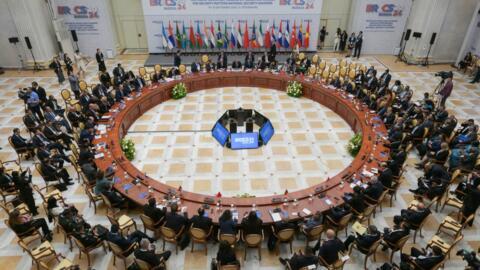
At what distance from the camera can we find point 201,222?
22.6 ft

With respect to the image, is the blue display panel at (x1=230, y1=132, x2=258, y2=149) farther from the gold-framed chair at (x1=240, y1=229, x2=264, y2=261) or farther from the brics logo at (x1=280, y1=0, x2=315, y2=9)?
the brics logo at (x1=280, y1=0, x2=315, y2=9)

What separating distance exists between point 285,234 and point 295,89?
30.0 feet

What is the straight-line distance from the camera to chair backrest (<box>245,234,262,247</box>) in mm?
6758

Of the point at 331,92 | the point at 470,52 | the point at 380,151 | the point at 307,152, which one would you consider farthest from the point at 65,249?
the point at 470,52

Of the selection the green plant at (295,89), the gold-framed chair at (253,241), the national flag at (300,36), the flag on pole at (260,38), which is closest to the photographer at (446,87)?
the green plant at (295,89)

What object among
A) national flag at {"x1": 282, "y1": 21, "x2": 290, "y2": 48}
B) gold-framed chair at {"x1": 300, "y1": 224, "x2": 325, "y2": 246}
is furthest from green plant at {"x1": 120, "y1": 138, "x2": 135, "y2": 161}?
national flag at {"x1": 282, "y1": 21, "x2": 290, "y2": 48}

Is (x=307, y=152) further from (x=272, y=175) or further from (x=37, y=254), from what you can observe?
(x=37, y=254)

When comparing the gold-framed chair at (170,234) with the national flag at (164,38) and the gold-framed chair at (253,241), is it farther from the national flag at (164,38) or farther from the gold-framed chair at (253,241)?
the national flag at (164,38)

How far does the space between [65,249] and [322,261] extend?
5.79 metres

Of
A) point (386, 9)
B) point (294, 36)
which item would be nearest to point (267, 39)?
point (294, 36)

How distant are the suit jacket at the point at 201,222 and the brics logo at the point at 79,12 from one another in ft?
55.4

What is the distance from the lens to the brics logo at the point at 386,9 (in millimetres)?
19766

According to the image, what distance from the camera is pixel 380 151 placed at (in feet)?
30.8

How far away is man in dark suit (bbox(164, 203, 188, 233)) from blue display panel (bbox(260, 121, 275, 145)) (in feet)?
17.1
